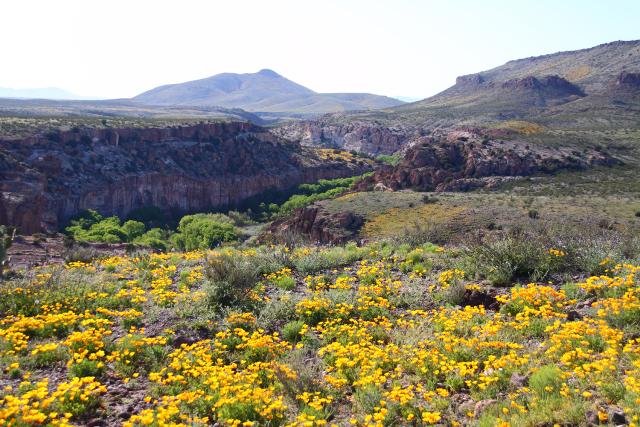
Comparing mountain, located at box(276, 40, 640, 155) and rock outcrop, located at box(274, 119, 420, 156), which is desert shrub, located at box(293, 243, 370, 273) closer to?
mountain, located at box(276, 40, 640, 155)

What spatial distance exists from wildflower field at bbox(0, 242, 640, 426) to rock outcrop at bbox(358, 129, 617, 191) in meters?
46.8

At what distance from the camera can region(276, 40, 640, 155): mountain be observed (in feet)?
227

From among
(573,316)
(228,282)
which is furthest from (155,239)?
(573,316)

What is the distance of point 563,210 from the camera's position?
35188 mm

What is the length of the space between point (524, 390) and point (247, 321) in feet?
13.4

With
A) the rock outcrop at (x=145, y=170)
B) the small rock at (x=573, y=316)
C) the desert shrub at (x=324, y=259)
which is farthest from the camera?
the rock outcrop at (x=145, y=170)

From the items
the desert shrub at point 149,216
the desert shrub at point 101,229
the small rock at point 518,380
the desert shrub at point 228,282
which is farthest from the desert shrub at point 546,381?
the desert shrub at point 149,216

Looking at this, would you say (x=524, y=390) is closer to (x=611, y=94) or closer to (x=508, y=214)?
(x=508, y=214)

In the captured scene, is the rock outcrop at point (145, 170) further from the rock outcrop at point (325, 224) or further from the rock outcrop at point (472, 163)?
the rock outcrop at point (472, 163)

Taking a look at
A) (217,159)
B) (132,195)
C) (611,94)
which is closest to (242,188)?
(217,159)

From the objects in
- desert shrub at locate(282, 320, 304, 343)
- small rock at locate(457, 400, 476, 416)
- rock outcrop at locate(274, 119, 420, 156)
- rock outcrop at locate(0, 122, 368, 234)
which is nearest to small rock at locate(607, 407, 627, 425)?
small rock at locate(457, 400, 476, 416)

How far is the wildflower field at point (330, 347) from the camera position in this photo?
4.89 m

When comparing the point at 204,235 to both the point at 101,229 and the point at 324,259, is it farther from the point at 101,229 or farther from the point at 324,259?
the point at 324,259

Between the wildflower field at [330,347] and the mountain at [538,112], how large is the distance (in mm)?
57250
